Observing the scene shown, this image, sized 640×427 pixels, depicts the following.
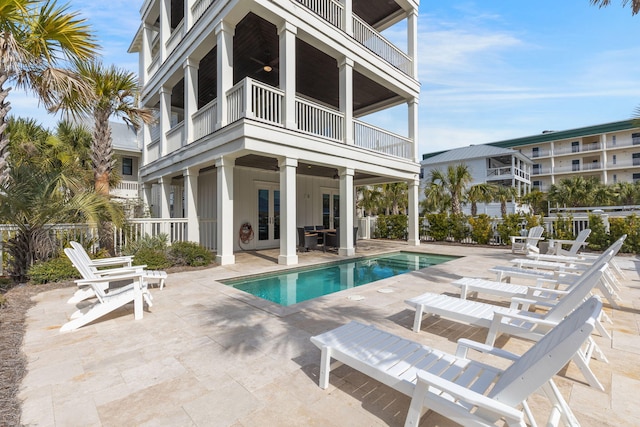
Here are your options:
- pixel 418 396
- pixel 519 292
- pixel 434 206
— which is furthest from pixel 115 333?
pixel 434 206

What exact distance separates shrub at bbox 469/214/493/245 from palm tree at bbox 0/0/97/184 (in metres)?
14.8

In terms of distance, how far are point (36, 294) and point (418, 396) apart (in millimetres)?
7143

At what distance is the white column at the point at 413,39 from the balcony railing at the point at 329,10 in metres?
4.05

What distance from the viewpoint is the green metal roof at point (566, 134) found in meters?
36.8

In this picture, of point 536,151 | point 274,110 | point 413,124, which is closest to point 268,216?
point 274,110

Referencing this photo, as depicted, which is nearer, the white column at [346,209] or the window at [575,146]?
the white column at [346,209]

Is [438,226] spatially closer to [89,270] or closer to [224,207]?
[224,207]

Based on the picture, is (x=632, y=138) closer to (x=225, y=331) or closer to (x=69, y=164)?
(x=225, y=331)

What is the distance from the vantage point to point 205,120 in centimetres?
945

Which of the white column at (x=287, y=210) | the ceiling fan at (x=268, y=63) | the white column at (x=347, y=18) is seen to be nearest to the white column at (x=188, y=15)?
the ceiling fan at (x=268, y=63)

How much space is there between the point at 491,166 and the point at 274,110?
33967 mm

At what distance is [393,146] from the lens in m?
13.2

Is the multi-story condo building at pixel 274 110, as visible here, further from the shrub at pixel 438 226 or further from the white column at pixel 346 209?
the shrub at pixel 438 226

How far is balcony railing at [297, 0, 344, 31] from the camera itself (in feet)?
31.1
